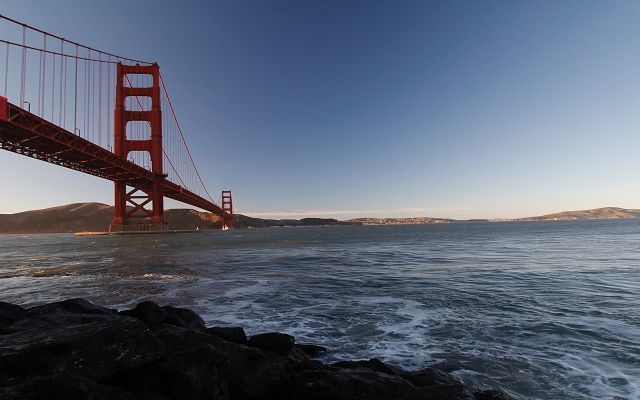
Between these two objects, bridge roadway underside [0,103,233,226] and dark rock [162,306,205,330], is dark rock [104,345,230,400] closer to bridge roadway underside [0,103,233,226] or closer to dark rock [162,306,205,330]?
dark rock [162,306,205,330]

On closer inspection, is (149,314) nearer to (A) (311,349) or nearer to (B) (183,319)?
(B) (183,319)

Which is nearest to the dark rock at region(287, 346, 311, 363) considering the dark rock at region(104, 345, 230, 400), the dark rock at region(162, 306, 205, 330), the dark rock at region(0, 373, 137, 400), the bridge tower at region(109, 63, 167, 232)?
the dark rock at region(104, 345, 230, 400)

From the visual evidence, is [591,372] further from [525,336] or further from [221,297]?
[221,297]

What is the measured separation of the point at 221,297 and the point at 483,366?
24.7 feet

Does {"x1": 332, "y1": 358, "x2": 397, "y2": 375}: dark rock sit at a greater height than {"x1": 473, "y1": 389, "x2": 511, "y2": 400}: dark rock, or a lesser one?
greater

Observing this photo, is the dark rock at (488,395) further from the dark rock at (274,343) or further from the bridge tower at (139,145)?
the bridge tower at (139,145)

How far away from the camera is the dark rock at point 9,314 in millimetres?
5348

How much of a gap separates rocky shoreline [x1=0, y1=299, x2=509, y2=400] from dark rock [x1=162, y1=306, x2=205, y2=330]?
4.64 feet

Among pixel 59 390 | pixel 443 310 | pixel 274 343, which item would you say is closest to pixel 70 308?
pixel 274 343

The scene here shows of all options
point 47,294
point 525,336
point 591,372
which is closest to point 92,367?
point 591,372

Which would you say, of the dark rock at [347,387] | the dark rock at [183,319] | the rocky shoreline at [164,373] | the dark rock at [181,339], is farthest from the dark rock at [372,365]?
the dark rock at [183,319]

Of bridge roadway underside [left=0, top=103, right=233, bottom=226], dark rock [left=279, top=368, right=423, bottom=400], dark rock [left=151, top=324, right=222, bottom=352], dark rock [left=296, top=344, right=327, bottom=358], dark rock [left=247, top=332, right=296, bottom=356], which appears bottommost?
dark rock [left=296, top=344, right=327, bottom=358]

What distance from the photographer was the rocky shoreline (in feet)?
10.2

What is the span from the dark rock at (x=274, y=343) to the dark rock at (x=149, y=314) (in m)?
1.74
